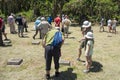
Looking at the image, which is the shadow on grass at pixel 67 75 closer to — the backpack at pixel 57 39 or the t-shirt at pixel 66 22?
the backpack at pixel 57 39

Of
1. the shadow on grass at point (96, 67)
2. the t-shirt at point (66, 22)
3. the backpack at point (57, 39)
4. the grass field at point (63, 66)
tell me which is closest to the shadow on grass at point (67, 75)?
the grass field at point (63, 66)

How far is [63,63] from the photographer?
39.3ft

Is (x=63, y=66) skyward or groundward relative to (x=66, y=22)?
groundward

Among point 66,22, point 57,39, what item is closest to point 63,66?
point 57,39

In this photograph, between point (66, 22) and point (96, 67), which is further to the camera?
point (66, 22)

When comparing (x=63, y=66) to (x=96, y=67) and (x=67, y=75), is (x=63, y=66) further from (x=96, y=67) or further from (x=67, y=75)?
(x=96, y=67)

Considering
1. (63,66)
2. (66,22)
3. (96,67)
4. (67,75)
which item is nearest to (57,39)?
(67,75)

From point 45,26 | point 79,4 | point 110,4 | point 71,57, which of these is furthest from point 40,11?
point 71,57

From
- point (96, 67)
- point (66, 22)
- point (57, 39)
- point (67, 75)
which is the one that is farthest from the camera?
point (66, 22)

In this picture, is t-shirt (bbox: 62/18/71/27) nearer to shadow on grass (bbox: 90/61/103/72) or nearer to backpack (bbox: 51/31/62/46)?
shadow on grass (bbox: 90/61/103/72)

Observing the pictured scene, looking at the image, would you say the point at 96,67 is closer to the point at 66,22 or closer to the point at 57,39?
the point at 57,39

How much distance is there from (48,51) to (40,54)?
450 cm

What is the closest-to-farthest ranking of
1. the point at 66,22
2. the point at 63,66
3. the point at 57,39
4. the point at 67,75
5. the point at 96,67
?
the point at 57,39 < the point at 67,75 < the point at 63,66 < the point at 96,67 < the point at 66,22

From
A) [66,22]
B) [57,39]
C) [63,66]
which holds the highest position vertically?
[57,39]
